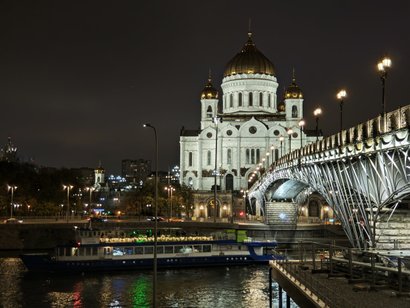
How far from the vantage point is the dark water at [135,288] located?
137 feet

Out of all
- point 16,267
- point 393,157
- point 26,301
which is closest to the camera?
point 393,157

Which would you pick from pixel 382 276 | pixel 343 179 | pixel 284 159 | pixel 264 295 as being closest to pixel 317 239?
pixel 284 159

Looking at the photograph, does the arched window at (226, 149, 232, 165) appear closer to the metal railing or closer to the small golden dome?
the small golden dome

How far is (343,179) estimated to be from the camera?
128ft

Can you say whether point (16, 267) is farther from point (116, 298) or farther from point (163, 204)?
point (163, 204)

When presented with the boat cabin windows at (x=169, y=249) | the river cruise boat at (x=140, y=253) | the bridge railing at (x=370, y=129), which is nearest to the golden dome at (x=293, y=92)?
the river cruise boat at (x=140, y=253)

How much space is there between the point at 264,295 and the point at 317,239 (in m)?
38.4

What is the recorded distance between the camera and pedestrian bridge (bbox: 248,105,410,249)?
1108 inches

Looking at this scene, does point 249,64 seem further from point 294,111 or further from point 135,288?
point 135,288

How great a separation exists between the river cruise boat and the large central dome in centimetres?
7246

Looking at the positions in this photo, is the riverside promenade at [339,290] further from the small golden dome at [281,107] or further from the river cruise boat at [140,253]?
the small golden dome at [281,107]

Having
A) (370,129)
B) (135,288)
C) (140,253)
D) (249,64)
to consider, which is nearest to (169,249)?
(140,253)

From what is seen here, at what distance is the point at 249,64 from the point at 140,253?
80732 mm

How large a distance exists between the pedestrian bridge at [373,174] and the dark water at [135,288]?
25.5ft
